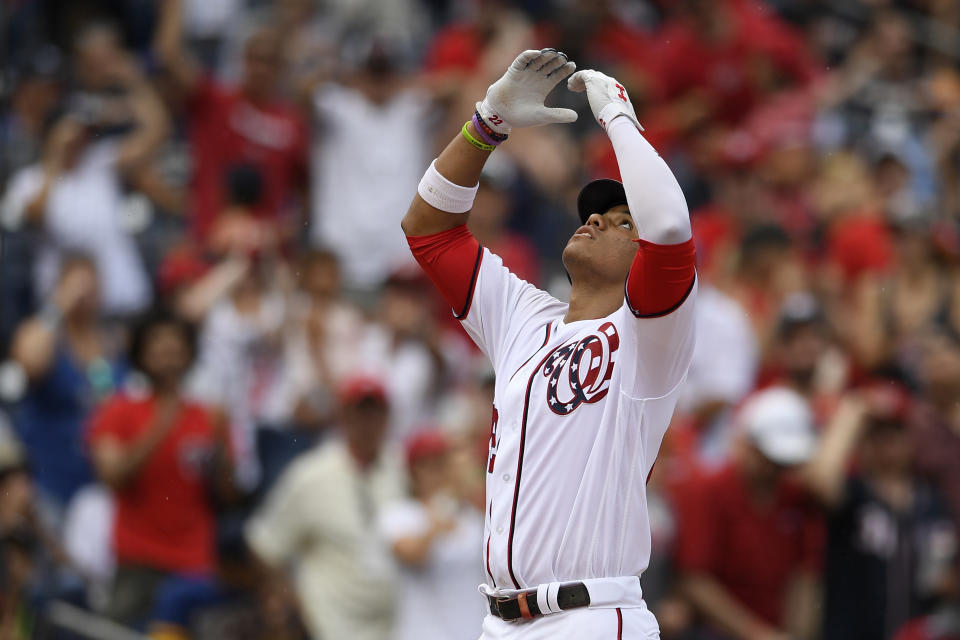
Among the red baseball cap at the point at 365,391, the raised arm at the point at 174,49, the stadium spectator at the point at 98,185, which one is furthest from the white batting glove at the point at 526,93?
the raised arm at the point at 174,49

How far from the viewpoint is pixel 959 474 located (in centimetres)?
768

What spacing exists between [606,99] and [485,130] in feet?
1.81

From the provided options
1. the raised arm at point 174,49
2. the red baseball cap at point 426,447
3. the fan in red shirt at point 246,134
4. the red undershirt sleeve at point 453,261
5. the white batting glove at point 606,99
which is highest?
→ the raised arm at point 174,49

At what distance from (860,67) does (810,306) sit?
4164 millimetres

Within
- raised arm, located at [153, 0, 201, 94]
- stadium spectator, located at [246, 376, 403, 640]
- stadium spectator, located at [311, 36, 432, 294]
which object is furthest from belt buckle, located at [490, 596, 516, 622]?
raised arm, located at [153, 0, 201, 94]

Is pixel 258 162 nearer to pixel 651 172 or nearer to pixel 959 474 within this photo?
pixel 959 474

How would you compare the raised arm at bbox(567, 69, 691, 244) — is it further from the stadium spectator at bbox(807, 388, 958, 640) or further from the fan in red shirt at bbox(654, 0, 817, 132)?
the fan in red shirt at bbox(654, 0, 817, 132)

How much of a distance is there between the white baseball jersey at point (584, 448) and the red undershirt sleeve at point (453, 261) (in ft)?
1.32

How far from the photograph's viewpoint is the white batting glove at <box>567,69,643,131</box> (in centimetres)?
441

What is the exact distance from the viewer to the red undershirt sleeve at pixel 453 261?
4.91 metres

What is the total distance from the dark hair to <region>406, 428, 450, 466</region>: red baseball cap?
1.36 m

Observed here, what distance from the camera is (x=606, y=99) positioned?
176 inches

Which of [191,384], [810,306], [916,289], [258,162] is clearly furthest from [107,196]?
[916,289]

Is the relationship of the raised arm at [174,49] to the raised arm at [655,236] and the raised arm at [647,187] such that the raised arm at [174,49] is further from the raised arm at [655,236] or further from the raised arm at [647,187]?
the raised arm at [655,236]
